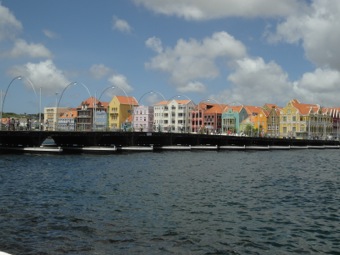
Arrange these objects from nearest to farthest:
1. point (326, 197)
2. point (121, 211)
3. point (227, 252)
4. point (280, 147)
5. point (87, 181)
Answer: point (227, 252) → point (121, 211) → point (326, 197) → point (87, 181) → point (280, 147)

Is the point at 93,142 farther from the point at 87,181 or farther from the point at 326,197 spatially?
the point at 326,197

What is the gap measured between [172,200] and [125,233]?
12.0m

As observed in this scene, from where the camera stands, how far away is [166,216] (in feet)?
96.3

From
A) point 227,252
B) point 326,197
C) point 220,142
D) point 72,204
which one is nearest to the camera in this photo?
point 227,252

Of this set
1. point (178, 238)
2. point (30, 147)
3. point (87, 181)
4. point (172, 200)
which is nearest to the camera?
point (178, 238)

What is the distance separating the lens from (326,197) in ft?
132

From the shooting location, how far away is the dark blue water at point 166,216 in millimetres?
22203

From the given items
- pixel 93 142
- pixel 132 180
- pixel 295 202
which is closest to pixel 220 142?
pixel 93 142

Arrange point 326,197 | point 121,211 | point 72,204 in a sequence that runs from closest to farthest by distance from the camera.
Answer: point 121,211 < point 72,204 < point 326,197

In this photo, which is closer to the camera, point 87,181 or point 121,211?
point 121,211

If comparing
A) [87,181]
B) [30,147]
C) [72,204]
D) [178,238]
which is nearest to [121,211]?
[72,204]

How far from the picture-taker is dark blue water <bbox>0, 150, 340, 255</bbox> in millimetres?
22203

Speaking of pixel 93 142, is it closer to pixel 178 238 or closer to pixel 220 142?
pixel 220 142

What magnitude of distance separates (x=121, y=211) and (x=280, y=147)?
14708cm
